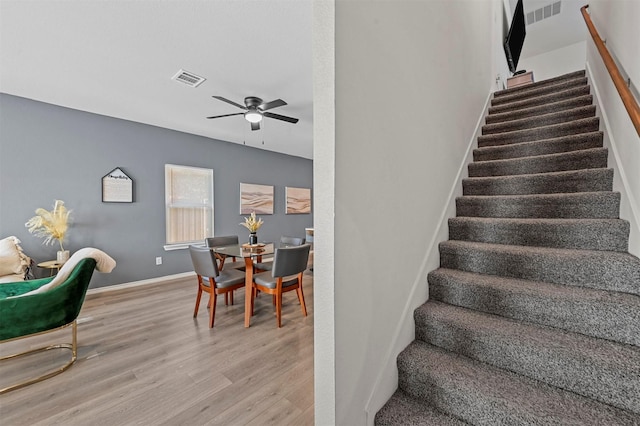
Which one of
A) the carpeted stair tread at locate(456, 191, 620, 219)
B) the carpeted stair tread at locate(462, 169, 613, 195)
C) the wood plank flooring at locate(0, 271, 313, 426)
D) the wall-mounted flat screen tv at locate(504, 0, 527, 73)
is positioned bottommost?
the wood plank flooring at locate(0, 271, 313, 426)

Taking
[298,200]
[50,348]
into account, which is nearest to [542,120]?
[50,348]

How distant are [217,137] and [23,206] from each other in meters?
2.90

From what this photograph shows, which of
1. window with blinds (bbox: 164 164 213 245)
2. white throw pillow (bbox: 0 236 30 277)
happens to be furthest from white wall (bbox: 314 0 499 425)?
window with blinds (bbox: 164 164 213 245)

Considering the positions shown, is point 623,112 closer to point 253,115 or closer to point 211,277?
point 253,115

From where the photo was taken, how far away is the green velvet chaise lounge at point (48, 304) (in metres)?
1.78

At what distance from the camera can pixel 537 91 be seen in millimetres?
3053

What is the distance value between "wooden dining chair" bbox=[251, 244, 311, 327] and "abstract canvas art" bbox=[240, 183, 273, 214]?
3.03 m

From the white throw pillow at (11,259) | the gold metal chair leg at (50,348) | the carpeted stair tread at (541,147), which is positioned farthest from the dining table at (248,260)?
the carpeted stair tread at (541,147)

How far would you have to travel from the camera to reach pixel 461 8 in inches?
91.0

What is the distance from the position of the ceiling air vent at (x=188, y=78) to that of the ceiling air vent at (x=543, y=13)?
5700mm

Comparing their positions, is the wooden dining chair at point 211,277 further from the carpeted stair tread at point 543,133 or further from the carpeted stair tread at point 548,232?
the carpeted stair tread at point 543,133

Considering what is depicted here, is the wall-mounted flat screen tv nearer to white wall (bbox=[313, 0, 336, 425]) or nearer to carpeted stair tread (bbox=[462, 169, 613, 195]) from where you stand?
carpeted stair tread (bbox=[462, 169, 613, 195])

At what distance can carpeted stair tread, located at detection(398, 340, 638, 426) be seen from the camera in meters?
0.95

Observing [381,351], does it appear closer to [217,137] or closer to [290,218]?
[217,137]
